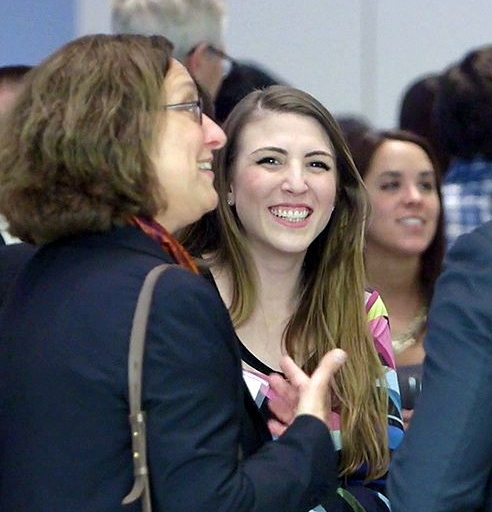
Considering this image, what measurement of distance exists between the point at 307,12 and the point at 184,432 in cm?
386

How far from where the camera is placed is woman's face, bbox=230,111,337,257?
2975mm

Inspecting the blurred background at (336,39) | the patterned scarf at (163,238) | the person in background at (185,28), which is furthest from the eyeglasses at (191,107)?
the blurred background at (336,39)

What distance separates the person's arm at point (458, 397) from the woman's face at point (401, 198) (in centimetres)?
203

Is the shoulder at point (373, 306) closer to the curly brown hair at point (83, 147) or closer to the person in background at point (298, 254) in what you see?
the person in background at point (298, 254)

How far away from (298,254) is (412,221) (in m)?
1.10

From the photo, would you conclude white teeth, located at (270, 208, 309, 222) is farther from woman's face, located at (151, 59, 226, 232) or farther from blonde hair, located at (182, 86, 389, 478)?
woman's face, located at (151, 59, 226, 232)

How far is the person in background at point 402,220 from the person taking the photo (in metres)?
4.04

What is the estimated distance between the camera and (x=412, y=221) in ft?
13.3

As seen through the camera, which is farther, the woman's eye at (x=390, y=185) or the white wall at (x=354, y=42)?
the white wall at (x=354, y=42)

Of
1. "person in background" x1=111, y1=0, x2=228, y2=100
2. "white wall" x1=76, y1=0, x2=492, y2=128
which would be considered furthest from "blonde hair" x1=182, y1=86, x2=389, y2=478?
"white wall" x1=76, y1=0, x2=492, y2=128

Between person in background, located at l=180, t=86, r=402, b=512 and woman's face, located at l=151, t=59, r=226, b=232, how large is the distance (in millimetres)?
631

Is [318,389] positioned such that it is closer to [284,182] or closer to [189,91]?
[189,91]

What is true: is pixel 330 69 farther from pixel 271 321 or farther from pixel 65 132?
pixel 65 132

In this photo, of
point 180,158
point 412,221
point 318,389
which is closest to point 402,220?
point 412,221
